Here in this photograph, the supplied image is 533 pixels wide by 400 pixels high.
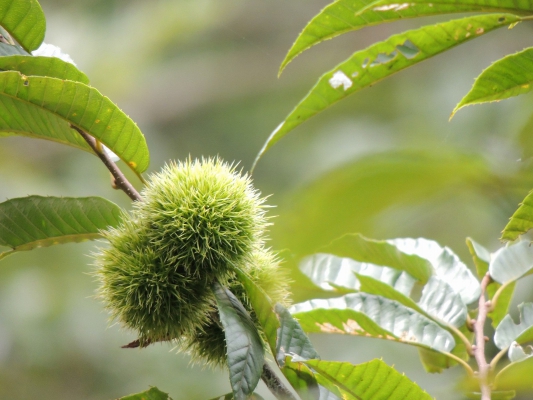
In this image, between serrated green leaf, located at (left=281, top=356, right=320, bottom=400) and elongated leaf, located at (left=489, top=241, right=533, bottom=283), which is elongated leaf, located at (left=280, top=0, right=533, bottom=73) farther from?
elongated leaf, located at (left=489, top=241, right=533, bottom=283)

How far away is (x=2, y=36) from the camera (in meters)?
0.87

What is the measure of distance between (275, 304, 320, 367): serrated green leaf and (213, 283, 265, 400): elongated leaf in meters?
0.03

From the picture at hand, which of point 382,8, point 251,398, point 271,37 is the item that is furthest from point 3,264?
point 271,37

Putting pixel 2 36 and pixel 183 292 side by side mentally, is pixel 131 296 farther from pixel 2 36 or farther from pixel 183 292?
pixel 2 36

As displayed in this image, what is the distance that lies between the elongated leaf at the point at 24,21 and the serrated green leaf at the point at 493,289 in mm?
845

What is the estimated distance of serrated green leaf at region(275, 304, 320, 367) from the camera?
75cm

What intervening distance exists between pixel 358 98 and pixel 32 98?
154 inches

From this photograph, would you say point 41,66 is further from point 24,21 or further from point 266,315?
point 266,315

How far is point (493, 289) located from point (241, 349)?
689mm

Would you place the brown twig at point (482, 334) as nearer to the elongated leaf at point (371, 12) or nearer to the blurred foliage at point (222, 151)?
the blurred foliage at point (222, 151)

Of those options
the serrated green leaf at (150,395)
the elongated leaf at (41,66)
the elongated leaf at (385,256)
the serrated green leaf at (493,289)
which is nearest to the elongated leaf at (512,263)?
the serrated green leaf at (493,289)

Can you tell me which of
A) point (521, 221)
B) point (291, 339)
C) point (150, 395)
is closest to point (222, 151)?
point (150, 395)

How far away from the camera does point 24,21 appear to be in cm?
86

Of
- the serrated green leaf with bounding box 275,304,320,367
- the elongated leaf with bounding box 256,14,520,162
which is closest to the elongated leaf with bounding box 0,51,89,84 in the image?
the elongated leaf with bounding box 256,14,520,162
